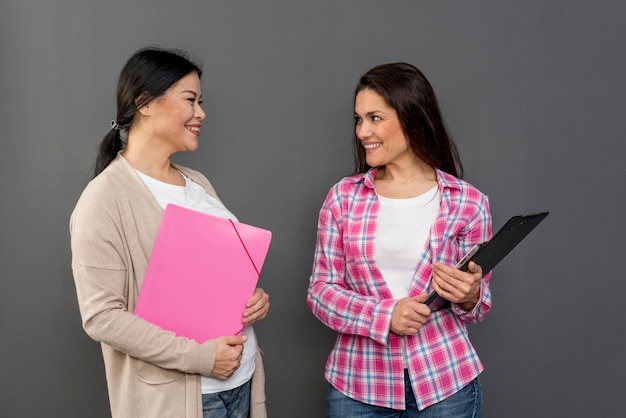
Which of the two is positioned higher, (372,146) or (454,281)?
(372,146)

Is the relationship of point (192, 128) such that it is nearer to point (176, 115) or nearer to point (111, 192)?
point (176, 115)

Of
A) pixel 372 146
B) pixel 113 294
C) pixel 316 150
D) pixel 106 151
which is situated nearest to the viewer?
pixel 113 294

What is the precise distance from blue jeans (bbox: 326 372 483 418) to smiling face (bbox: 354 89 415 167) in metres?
0.55

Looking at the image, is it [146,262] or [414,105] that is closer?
[146,262]

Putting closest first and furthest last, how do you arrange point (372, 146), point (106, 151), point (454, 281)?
point (454, 281)
point (106, 151)
point (372, 146)

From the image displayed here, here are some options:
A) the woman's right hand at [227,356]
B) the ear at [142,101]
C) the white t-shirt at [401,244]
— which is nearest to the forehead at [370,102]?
the white t-shirt at [401,244]

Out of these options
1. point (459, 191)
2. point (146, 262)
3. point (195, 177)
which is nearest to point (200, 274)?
point (146, 262)

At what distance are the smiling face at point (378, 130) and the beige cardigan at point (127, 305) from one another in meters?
0.56

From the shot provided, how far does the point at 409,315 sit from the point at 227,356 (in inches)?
16.4

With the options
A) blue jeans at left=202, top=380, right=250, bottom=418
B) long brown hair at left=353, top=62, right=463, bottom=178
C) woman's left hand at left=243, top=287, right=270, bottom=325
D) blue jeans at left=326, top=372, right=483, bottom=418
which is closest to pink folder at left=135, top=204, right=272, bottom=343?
woman's left hand at left=243, top=287, right=270, bottom=325

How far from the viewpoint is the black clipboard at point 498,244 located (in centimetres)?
129

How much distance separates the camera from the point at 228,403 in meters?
1.47

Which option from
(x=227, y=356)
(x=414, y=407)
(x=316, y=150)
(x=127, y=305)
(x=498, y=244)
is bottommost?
(x=414, y=407)

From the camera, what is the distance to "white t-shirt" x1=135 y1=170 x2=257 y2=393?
1425mm
